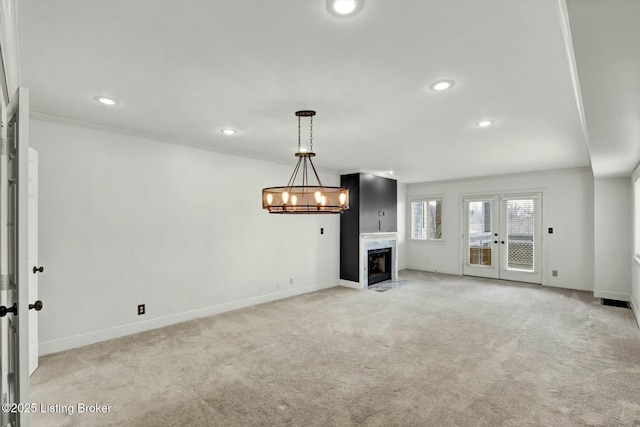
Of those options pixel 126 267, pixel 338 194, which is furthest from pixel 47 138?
pixel 338 194

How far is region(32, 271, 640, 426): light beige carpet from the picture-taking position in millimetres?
2328

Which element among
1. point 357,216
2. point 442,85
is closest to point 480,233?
point 357,216

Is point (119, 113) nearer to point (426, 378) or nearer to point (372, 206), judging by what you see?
point (426, 378)

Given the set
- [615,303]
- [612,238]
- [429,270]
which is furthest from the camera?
[429,270]

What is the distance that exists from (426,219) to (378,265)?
7.41ft

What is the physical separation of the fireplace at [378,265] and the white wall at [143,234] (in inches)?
80.1

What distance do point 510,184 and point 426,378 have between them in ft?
19.0

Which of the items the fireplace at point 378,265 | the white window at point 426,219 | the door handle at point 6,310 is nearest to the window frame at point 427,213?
the white window at point 426,219

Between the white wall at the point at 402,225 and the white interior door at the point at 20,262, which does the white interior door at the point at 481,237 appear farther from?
the white interior door at the point at 20,262

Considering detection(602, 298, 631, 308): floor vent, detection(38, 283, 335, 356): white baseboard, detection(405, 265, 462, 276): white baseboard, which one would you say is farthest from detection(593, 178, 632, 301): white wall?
detection(38, 283, 335, 356): white baseboard

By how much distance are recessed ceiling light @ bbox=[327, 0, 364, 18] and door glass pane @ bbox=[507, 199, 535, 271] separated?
690 cm

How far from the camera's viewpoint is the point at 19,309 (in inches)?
55.7

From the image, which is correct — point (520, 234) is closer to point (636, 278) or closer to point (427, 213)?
point (427, 213)

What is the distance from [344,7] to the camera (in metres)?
1.61
